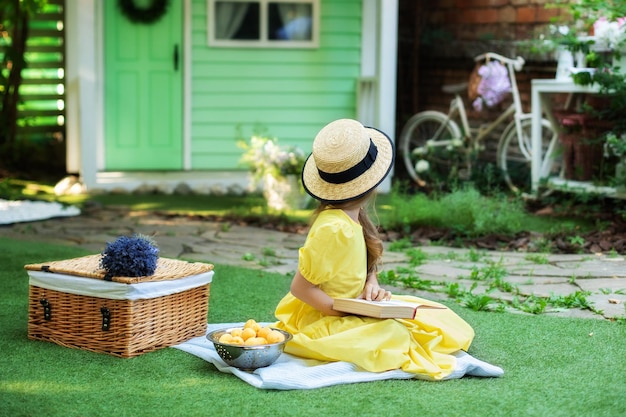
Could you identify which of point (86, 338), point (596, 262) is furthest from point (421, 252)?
point (86, 338)

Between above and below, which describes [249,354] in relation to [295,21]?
below

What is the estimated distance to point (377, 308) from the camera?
3924mm

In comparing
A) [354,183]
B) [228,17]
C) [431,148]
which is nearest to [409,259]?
[354,183]

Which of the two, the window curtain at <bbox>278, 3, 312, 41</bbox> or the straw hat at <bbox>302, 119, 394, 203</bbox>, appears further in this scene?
the window curtain at <bbox>278, 3, 312, 41</bbox>

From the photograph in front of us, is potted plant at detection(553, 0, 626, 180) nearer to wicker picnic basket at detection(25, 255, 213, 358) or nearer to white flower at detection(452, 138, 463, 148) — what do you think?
white flower at detection(452, 138, 463, 148)

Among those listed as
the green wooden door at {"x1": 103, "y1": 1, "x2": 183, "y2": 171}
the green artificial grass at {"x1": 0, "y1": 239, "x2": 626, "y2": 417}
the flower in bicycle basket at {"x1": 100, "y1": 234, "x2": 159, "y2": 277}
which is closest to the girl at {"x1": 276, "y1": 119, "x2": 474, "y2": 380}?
the green artificial grass at {"x1": 0, "y1": 239, "x2": 626, "y2": 417}

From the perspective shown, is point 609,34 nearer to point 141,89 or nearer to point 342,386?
point 141,89

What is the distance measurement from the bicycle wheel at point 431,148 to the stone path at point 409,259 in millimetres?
2680

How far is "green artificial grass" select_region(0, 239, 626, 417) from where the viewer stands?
340 cm

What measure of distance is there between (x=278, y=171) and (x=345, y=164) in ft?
13.9

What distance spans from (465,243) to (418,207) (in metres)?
0.60

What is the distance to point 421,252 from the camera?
6.55 metres

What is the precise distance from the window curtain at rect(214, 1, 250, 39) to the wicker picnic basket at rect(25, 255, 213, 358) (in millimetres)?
5954

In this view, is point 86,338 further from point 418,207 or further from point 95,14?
point 95,14
